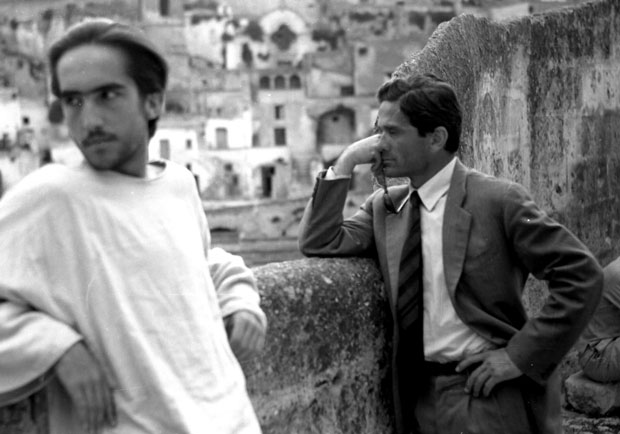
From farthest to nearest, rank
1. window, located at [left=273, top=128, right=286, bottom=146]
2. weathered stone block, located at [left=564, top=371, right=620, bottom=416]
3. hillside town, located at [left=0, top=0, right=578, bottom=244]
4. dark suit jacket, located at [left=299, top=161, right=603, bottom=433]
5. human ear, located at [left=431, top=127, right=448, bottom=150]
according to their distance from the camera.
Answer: window, located at [left=273, top=128, right=286, bottom=146]
hillside town, located at [left=0, top=0, right=578, bottom=244]
weathered stone block, located at [left=564, top=371, right=620, bottom=416]
human ear, located at [left=431, top=127, right=448, bottom=150]
dark suit jacket, located at [left=299, top=161, right=603, bottom=433]

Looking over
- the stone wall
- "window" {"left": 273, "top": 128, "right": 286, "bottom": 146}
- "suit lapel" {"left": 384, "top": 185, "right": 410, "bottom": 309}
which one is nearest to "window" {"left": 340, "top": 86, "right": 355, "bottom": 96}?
"window" {"left": 273, "top": 128, "right": 286, "bottom": 146}

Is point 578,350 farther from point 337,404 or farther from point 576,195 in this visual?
point 337,404

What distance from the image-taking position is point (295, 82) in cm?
5056

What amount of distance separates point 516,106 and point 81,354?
3.72 m

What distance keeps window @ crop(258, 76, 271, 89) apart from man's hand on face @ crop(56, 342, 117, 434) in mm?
47883

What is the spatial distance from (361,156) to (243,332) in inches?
49.5

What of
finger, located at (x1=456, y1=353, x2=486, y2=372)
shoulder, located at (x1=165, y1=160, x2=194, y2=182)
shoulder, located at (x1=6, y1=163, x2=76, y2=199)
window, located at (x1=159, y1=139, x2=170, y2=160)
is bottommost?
window, located at (x1=159, y1=139, x2=170, y2=160)

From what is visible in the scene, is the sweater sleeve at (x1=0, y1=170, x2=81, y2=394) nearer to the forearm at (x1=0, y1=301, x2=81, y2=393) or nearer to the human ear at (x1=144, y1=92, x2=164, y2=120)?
the forearm at (x1=0, y1=301, x2=81, y2=393)

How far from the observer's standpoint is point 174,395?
5.67 ft

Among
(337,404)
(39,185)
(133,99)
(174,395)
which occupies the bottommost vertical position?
(337,404)

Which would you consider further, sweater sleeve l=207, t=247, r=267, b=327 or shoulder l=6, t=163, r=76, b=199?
sweater sleeve l=207, t=247, r=267, b=327

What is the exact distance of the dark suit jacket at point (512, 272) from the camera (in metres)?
2.75

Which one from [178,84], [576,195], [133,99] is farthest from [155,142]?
[133,99]

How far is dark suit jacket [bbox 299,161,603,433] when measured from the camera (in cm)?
275
